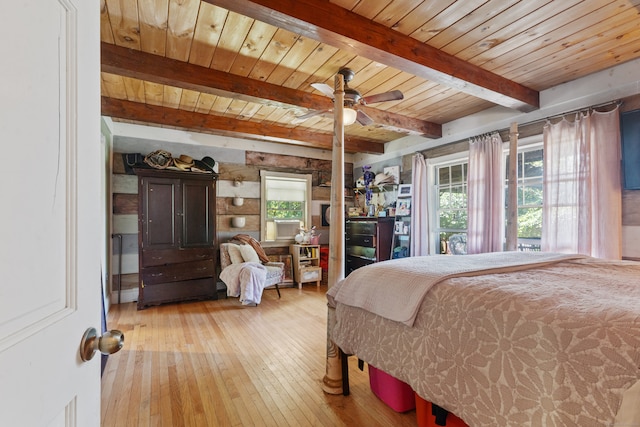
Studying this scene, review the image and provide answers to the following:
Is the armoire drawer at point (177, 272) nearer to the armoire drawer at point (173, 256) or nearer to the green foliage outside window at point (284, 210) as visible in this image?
the armoire drawer at point (173, 256)

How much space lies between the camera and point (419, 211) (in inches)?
173

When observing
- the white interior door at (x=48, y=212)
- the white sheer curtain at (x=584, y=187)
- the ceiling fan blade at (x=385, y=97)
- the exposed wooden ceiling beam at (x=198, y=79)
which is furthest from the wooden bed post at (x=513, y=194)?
the white interior door at (x=48, y=212)

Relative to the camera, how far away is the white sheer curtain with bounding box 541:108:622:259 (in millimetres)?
2588

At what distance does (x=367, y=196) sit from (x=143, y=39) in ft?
13.3

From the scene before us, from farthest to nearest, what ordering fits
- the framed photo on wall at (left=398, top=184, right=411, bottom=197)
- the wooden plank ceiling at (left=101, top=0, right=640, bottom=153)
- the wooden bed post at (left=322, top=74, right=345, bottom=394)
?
the framed photo on wall at (left=398, top=184, right=411, bottom=197), the wooden bed post at (left=322, top=74, right=345, bottom=394), the wooden plank ceiling at (left=101, top=0, right=640, bottom=153)

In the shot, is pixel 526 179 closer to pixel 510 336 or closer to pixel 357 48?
pixel 357 48

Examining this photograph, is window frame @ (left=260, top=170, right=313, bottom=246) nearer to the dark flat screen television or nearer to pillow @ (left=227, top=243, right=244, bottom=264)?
pillow @ (left=227, top=243, right=244, bottom=264)

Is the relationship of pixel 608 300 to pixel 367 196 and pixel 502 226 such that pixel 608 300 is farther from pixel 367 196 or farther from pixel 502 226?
pixel 367 196

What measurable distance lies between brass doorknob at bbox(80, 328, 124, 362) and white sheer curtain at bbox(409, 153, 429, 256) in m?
4.11

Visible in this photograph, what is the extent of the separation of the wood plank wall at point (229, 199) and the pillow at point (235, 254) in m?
0.59

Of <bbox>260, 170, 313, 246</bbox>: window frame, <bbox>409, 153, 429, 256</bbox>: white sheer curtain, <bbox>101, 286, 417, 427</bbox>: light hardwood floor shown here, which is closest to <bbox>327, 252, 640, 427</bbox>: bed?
<bbox>101, 286, 417, 427</bbox>: light hardwood floor

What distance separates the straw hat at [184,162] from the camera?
163 inches

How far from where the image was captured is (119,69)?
2.38m

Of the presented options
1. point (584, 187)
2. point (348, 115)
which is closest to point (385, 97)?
point (348, 115)
